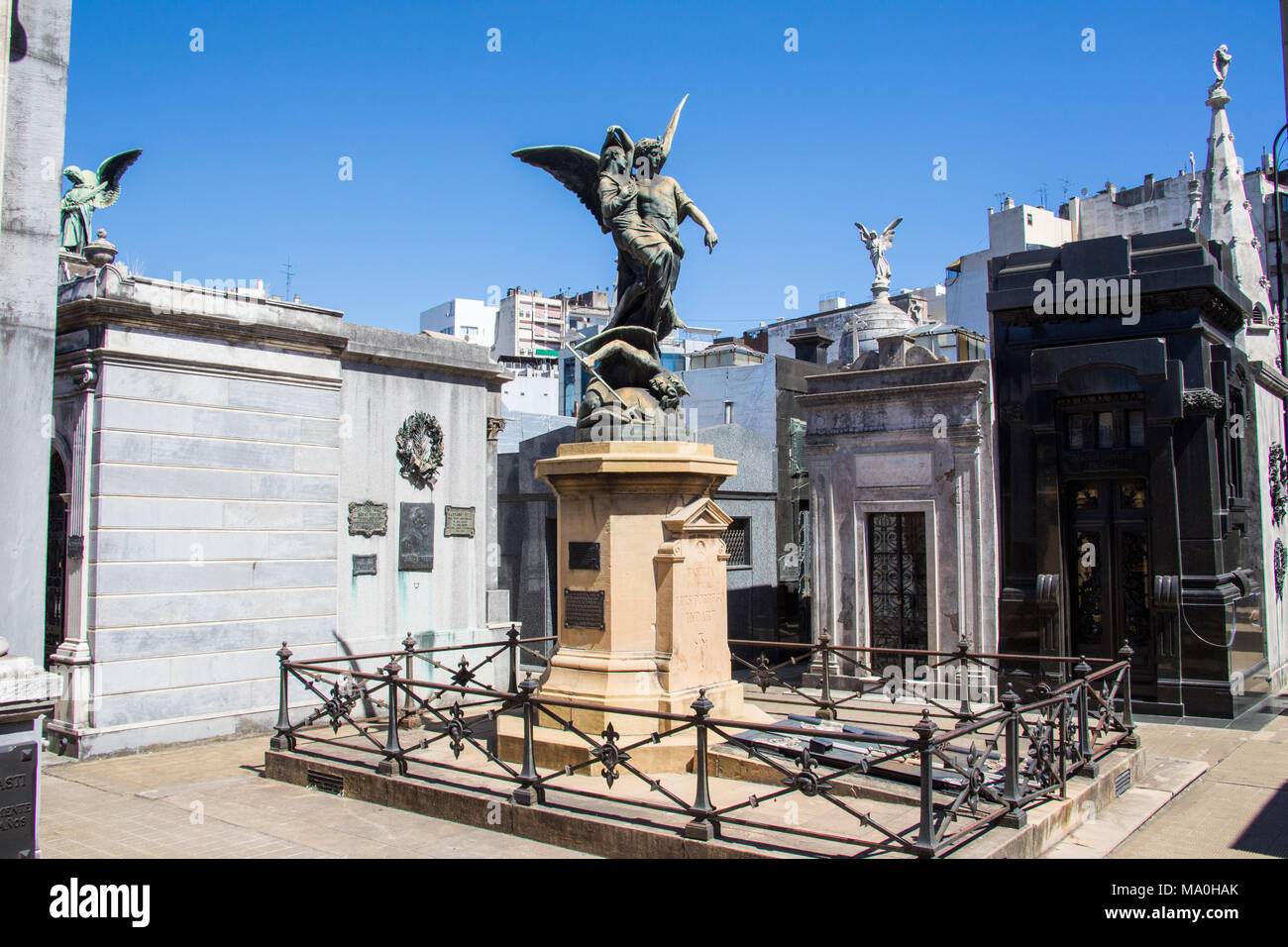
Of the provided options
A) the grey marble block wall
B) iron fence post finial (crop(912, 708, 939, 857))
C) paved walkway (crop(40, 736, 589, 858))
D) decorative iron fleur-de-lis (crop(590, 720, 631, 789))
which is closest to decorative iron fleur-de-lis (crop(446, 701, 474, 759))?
paved walkway (crop(40, 736, 589, 858))

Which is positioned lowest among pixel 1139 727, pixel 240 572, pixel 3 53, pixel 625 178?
pixel 1139 727

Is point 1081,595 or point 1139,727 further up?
point 1081,595

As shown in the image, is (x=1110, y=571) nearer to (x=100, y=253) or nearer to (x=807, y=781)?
(x=807, y=781)

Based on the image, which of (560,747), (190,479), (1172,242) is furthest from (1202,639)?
(190,479)

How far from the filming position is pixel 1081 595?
584 inches

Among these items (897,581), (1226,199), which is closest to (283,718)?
(897,581)

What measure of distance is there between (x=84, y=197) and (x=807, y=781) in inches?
517

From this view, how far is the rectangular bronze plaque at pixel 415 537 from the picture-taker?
48.3ft

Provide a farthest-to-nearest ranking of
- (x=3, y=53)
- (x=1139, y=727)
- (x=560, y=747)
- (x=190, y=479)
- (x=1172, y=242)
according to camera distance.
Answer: (x=1172, y=242)
(x=1139, y=727)
(x=190, y=479)
(x=560, y=747)
(x=3, y=53)

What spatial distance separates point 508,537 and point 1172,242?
41.1ft

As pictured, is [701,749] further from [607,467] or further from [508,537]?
[508,537]

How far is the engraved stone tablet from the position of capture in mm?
14172

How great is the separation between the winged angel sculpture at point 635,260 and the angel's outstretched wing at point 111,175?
6885mm

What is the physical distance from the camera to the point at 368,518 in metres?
14.3
